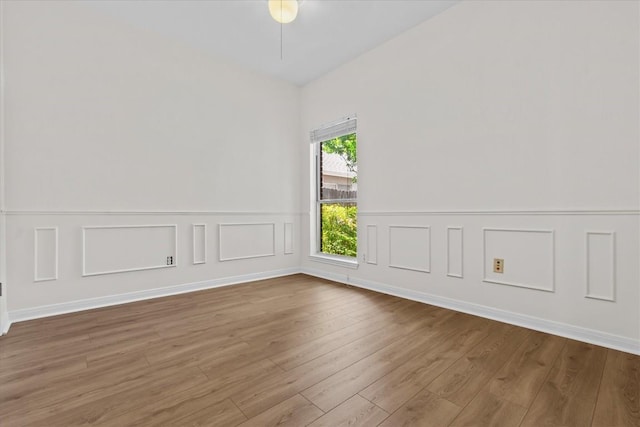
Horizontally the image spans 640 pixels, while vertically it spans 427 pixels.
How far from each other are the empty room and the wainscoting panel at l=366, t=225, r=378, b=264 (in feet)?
0.09

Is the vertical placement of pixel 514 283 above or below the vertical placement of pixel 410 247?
below

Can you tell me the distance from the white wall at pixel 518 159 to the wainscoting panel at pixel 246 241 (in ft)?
4.75

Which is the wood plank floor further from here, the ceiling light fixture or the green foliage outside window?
the ceiling light fixture

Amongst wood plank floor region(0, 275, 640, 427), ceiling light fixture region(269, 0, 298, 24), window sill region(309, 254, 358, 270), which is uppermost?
ceiling light fixture region(269, 0, 298, 24)

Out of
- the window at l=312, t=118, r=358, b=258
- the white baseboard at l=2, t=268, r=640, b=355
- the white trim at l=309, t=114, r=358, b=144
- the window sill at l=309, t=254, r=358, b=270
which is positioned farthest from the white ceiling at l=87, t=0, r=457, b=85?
the white baseboard at l=2, t=268, r=640, b=355

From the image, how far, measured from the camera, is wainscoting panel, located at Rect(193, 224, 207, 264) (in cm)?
332

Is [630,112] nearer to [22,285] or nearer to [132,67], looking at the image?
[132,67]

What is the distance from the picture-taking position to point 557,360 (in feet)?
5.57

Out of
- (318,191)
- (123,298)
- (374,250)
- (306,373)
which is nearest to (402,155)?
(374,250)

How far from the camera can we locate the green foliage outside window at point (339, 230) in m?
3.75

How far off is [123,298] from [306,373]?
224 cm

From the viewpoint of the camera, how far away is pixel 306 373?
1.57 metres

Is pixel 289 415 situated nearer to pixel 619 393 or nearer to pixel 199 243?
pixel 619 393

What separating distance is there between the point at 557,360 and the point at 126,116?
3.89 m
